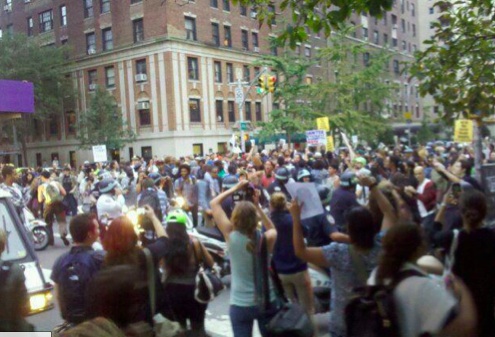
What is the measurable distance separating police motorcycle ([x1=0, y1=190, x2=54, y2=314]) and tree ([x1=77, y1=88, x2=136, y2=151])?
3087 centimetres

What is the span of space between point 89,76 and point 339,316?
40117 millimetres

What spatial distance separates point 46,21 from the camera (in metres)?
43.2

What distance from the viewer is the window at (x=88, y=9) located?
39531 millimetres

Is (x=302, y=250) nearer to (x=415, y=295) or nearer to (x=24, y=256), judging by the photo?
(x=415, y=295)

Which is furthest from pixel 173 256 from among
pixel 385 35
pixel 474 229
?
pixel 385 35

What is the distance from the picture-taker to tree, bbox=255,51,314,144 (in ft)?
108

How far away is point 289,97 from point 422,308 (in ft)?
102

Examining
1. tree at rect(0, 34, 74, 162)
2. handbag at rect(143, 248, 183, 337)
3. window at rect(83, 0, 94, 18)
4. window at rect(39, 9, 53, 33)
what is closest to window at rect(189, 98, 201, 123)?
tree at rect(0, 34, 74, 162)

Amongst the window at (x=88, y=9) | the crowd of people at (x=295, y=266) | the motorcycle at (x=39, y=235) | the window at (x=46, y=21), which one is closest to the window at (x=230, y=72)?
the window at (x=88, y=9)

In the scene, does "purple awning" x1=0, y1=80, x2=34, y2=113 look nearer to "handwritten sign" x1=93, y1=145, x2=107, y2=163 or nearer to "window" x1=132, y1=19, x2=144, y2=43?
"handwritten sign" x1=93, y1=145, x2=107, y2=163

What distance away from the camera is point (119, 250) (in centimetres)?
382

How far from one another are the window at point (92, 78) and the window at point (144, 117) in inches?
215

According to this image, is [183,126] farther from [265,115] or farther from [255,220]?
[255,220]

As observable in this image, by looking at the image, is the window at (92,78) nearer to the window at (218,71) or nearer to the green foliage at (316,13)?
the window at (218,71)
